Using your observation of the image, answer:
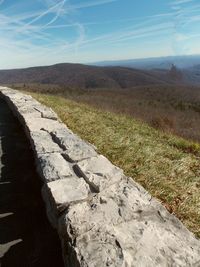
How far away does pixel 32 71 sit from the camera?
152 metres

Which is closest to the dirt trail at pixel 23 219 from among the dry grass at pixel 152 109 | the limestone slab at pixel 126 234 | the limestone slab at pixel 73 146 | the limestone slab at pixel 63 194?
the limestone slab at pixel 63 194

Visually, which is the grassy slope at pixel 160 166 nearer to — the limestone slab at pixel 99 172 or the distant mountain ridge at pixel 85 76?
the limestone slab at pixel 99 172

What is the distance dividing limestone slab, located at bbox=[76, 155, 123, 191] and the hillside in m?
93.0

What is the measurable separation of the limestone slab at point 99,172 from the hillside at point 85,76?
93041 mm

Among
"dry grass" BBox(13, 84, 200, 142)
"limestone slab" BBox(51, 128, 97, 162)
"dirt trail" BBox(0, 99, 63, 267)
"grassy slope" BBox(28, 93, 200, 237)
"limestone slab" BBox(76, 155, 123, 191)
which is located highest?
"limestone slab" BBox(76, 155, 123, 191)

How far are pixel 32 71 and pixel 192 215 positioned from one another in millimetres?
156272

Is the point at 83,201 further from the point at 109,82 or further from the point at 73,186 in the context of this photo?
the point at 109,82

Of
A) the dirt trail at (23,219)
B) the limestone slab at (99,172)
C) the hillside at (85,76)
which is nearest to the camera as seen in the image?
the dirt trail at (23,219)

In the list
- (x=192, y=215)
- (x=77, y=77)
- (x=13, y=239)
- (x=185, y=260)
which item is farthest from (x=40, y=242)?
(x=77, y=77)

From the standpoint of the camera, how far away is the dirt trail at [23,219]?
263cm

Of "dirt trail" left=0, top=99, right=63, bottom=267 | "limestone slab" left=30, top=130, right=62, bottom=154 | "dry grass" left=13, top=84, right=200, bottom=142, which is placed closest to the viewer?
"dirt trail" left=0, top=99, right=63, bottom=267

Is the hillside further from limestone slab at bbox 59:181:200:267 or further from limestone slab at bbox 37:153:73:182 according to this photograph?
limestone slab at bbox 59:181:200:267

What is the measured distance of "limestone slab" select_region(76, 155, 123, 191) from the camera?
3093 mm

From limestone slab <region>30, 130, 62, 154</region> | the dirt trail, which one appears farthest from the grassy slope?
the dirt trail
